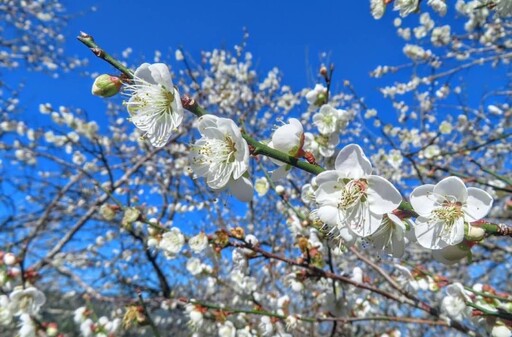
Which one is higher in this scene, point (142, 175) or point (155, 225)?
point (142, 175)

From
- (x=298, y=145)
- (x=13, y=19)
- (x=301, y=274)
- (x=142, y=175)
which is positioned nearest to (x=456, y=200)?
(x=298, y=145)

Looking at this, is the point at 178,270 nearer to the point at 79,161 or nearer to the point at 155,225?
the point at 79,161

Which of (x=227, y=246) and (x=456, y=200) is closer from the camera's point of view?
(x=456, y=200)

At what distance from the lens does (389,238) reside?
101 centimetres

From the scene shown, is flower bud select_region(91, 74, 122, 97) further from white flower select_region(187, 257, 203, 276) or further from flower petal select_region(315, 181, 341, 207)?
white flower select_region(187, 257, 203, 276)

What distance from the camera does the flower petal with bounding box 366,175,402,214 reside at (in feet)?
3.08

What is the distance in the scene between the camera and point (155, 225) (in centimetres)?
233

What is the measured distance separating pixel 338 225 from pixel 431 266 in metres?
6.24

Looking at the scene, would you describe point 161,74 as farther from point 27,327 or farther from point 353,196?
point 27,327

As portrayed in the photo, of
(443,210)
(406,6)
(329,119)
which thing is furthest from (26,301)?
(406,6)

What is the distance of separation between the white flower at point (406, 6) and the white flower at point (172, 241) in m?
1.82

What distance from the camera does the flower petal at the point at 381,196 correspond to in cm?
94

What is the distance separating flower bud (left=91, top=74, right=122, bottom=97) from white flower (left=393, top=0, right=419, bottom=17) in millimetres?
1674

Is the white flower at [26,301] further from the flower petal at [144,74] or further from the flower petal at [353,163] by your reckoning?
the flower petal at [353,163]
